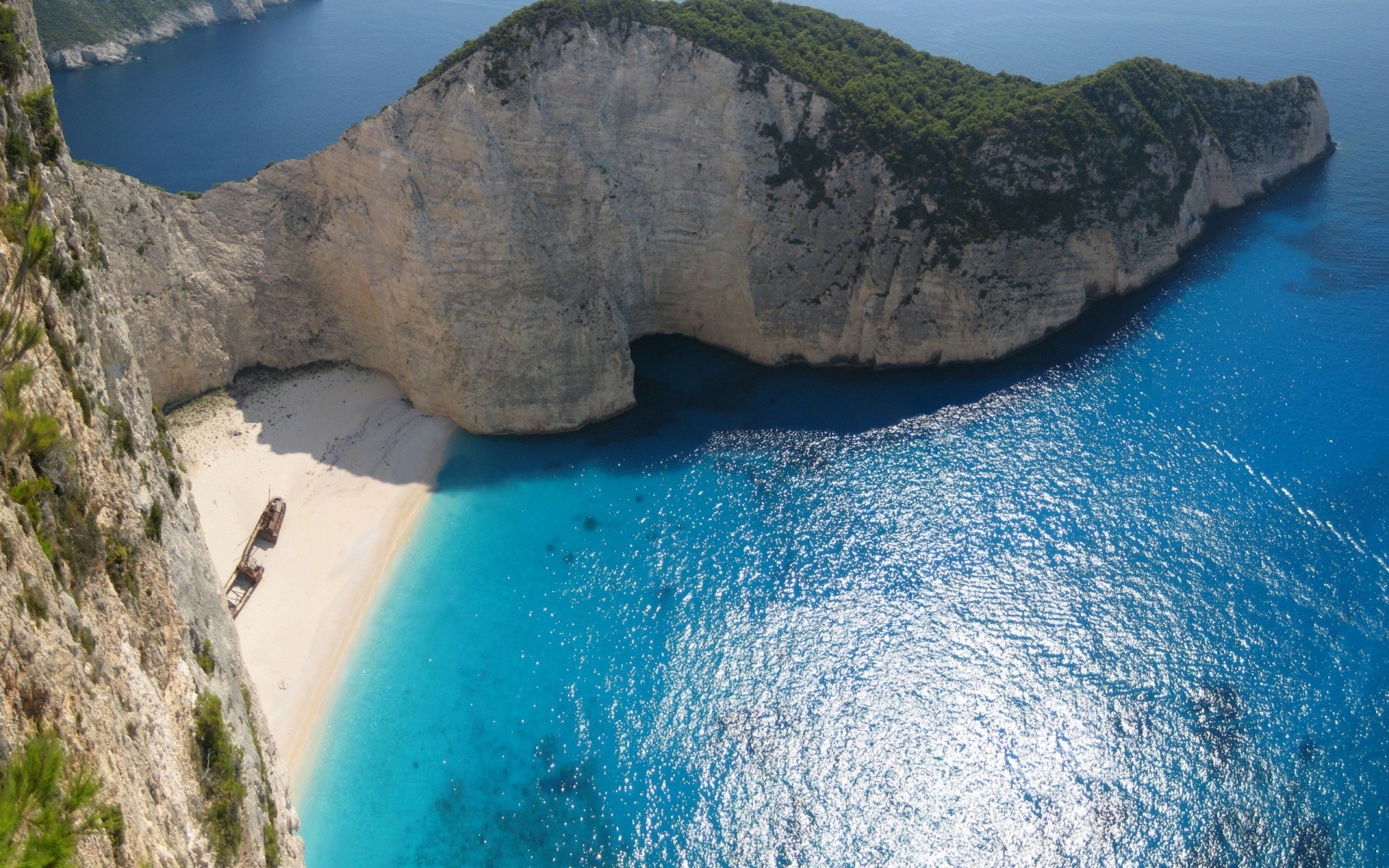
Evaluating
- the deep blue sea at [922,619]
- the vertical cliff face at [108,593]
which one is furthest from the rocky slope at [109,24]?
the vertical cliff face at [108,593]

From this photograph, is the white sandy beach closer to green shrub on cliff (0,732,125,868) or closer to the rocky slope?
green shrub on cliff (0,732,125,868)

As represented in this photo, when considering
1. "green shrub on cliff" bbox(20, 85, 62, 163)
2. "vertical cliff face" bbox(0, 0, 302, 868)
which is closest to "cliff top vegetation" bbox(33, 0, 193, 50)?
"green shrub on cliff" bbox(20, 85, 62, 163)

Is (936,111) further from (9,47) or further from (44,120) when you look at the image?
(9,47)

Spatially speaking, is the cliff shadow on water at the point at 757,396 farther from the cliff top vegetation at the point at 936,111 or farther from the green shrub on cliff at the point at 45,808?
the green shrub on cliff at the point at 45,808

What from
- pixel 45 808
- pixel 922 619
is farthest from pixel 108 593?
pixel 922 619

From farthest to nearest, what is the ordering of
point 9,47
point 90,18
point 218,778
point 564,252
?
point 90,18, point 564,252, point 9,47, point 218,778

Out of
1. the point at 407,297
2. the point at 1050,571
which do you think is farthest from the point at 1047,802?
the point at 407,297
